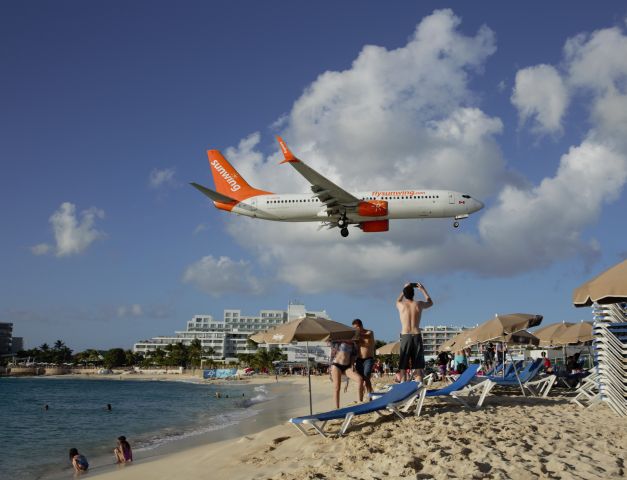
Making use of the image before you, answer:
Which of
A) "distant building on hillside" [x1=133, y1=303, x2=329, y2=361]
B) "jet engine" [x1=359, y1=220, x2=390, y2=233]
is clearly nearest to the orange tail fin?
"jet engine" [x1=359, y1=220, x2=390, y2=233]

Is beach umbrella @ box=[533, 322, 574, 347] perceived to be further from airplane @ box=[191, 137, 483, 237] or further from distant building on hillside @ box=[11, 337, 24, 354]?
distant building on hillside @ box=[11, 337, 24, 354]

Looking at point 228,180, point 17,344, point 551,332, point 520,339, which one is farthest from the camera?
point 17,344

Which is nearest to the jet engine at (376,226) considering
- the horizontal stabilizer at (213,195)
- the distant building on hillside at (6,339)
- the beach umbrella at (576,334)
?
the horizontal stabilizer at (213,195)

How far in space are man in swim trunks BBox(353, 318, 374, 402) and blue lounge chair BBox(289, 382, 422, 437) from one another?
89.7 inches

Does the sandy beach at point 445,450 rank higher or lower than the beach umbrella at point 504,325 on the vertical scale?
lower

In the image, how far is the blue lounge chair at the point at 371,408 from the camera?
7.33 m

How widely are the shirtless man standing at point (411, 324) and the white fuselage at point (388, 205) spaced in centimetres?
1998

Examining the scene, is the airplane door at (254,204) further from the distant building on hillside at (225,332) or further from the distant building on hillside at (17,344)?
the distant building on hillside at (17,344)

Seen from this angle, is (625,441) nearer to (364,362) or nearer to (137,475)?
(364,362)

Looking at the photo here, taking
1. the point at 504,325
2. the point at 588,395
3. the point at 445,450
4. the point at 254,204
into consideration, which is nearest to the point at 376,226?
the point at 254,204

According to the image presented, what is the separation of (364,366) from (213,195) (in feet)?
65.9

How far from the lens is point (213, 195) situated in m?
29.3

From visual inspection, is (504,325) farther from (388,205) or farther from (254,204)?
(254,204)

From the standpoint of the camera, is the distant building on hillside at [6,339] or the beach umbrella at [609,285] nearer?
the beach umbrella at [609,285]
